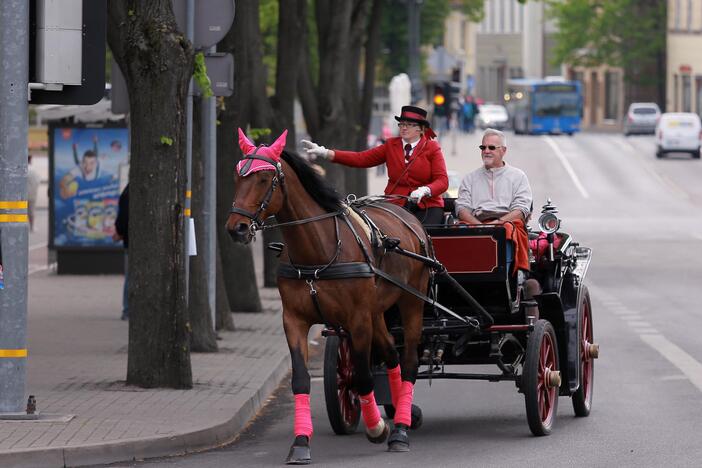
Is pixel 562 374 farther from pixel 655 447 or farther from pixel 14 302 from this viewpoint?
pixel 14 302

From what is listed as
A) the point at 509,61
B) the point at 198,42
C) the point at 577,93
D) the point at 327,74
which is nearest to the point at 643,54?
the point at 577,93

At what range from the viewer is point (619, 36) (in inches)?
4055

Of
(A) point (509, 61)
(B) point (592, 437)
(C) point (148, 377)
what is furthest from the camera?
(A) point (509, 61)

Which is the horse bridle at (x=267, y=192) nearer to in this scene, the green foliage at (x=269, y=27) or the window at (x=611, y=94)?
the green foliage at (x=269, y=27)

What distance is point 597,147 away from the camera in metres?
78.1

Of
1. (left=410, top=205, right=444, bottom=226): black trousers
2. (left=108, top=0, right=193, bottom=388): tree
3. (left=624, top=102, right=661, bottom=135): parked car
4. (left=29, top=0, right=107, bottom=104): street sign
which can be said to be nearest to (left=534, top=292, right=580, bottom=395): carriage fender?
(left=410, top=205, right=444, bottom=226): black trousers

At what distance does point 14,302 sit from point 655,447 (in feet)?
13.3

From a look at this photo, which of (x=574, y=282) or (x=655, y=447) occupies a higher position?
(x=574, y=282)

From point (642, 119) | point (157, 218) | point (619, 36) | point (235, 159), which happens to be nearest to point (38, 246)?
point (235, 159)

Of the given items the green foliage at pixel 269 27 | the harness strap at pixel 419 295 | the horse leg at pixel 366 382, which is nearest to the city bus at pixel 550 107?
the green foliage at pixel 269 27

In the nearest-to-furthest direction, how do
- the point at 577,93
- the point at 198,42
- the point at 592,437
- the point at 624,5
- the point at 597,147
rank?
the point at 592,437 < the point at 198,42 < the point at 597,147 < the point at 577,93 < the point at 624,5

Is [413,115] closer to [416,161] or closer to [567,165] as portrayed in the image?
[416,161]

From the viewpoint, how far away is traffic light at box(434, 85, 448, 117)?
45.2 metres

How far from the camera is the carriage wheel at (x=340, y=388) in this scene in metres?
10.8
